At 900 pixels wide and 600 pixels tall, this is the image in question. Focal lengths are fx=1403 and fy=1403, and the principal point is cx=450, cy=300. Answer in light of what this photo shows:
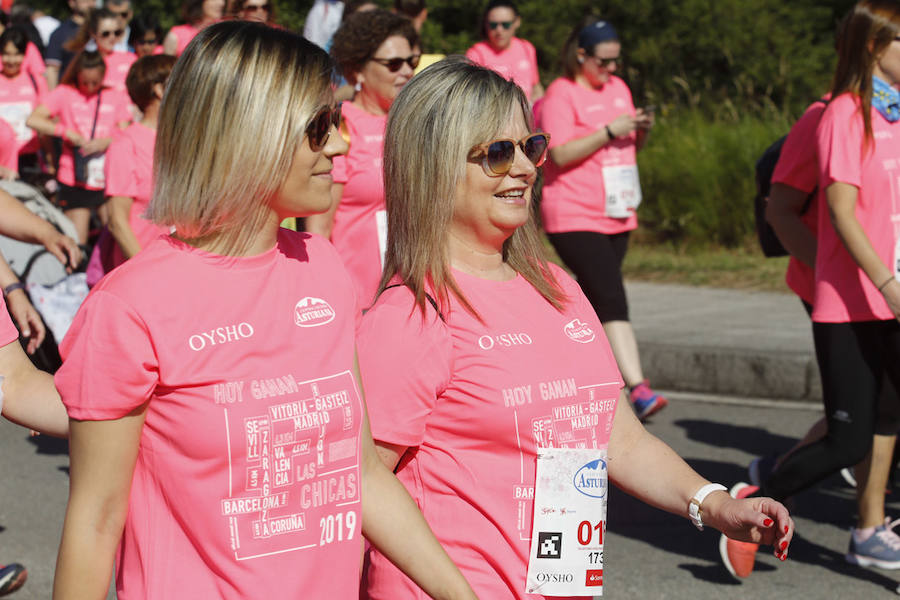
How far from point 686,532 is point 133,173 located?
2.78 meters

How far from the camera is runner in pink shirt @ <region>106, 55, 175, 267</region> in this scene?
19.7 feet

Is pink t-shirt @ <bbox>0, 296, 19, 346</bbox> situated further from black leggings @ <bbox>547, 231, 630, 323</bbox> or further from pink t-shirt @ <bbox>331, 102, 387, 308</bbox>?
black leggings @ <bbox>547, 231, 630, 323</bbox>

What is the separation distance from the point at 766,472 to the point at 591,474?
11.0ft

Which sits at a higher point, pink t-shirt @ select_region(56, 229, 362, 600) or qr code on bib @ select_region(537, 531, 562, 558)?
pink t-shirt @ select_region(56, 229, 362, 600)

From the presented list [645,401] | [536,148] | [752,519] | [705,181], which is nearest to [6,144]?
[645,401]

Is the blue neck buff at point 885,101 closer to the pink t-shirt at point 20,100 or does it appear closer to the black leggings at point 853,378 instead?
the black leggings at point 853,378

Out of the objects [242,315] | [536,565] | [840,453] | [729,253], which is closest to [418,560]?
[536,565]

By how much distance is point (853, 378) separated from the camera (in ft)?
15.7

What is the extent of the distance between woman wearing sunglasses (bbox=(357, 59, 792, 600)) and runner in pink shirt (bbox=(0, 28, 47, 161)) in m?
8.94

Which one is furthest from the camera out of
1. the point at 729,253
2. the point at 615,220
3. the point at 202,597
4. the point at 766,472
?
the point at 729,253

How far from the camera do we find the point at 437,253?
2.78 meters

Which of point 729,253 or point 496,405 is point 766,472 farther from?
point 729,253

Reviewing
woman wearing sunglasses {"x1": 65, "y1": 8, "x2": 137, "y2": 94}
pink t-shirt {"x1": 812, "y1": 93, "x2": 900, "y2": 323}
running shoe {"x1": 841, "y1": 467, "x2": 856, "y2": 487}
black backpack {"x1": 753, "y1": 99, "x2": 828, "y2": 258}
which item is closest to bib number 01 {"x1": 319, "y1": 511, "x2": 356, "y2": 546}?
pink t-shirt {"x1": 812, "y1": 93, "x2": 900, "y2": 323}

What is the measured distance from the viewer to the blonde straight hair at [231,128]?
2250mm
